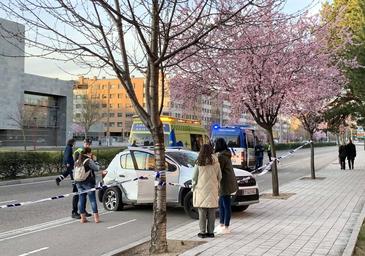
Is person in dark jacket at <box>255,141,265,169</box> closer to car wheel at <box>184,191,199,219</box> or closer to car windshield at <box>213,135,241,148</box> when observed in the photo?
car windshield at <box>213,135,241,148</box>

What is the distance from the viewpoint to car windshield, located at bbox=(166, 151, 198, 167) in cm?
1224

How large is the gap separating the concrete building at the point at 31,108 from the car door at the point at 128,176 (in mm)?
53073

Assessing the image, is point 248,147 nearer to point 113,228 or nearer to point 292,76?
point 292,76

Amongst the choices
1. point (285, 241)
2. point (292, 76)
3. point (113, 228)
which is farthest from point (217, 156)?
point (292, 76)

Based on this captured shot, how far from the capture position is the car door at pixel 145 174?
39.7ft

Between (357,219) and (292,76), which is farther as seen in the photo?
(292,76)

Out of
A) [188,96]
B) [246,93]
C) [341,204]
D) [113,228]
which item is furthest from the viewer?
[188,96]

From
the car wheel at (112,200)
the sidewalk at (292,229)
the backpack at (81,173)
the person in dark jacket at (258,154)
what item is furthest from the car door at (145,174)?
the person in dark jacket at (258,154)

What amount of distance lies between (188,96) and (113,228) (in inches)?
287

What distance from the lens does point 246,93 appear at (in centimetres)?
1465

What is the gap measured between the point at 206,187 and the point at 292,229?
6.91 feet

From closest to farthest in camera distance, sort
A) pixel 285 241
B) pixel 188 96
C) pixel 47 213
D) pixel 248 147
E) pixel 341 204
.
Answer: pixel 285 241, pixel 47 213, pixel 341 204, pixel 188 96, pixel 248 147

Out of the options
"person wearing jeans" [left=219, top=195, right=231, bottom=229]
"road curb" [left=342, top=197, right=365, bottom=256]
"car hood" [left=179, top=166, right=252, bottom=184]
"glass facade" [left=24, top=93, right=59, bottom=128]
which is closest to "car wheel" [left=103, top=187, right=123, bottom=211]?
"car hood" [left=179, top=166, right=252, bottom=184]

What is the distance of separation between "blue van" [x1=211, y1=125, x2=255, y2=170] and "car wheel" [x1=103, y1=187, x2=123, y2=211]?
1348 centimetres
